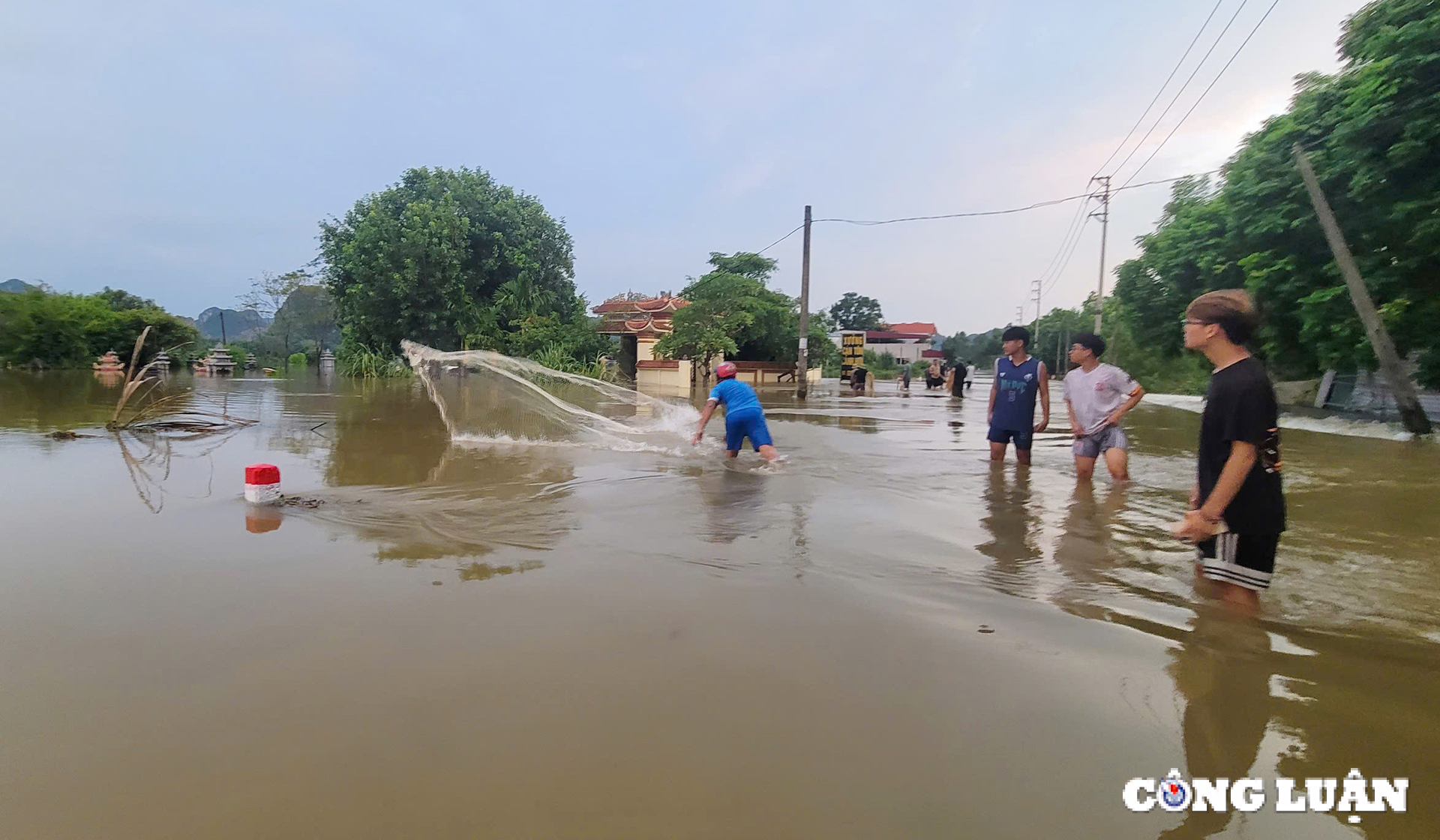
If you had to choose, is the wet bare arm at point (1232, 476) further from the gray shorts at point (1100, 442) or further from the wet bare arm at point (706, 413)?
the wet bare arm at point (706, 413)

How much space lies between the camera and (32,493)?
231 inches

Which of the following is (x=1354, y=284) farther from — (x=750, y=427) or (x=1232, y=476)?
(x=1232, y=476)

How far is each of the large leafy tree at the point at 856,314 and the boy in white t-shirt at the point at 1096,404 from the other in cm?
7614

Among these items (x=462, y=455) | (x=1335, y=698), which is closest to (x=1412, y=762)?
(x=1335, y=698)

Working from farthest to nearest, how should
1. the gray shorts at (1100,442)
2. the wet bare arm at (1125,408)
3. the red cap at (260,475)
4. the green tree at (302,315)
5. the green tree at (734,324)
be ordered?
the green tree at (302,315)
the green tree at (734,324)
the gray shorts at (1100,442)
the wet bare arm at (1125,408)
the red cap at (260,475)

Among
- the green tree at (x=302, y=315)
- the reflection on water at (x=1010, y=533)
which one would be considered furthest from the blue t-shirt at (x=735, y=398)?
the green tree at (x=302, y=315)

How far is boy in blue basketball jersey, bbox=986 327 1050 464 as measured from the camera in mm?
6730

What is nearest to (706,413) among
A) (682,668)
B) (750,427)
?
Result: (750,427)

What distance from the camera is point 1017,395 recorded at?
6.91 m

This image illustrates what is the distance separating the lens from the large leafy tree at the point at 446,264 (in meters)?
25.5

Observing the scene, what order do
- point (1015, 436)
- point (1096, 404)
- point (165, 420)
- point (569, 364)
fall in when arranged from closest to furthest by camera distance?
point (1096, 404)
point (1015, 436)
point (165, 420)
point (569, 364)

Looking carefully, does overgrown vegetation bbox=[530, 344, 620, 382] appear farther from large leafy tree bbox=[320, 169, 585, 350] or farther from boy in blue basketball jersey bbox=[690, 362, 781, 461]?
boy in blue basketball jersey bbox=[690, 362, 781, 461]

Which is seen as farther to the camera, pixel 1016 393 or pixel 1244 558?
pixel 1016 393

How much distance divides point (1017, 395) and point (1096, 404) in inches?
38.1
